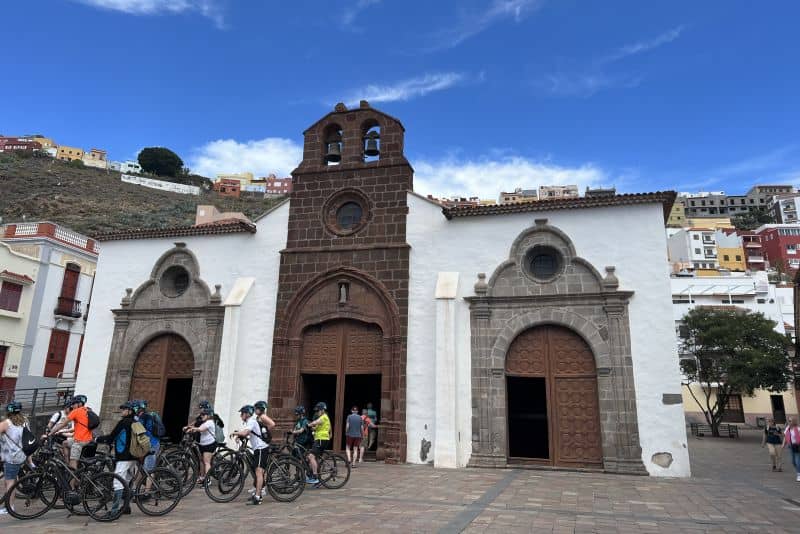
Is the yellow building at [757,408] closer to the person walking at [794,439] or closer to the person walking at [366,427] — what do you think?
the person walking at [794,439]

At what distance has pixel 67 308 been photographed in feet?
83.1

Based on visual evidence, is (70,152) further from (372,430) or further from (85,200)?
(372,430)

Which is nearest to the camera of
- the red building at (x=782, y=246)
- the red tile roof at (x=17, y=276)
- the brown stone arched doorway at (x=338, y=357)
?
the brown stone arched doorway at (x=338, y=357)

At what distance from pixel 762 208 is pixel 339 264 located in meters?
108

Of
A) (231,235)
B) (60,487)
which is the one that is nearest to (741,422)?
(231,235)

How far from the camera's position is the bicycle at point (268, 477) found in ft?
27.5

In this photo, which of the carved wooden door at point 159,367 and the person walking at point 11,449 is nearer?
the person walking at point 11,449

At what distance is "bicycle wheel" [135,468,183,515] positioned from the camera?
7.28 meters

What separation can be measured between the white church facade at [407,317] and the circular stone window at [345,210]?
6 cm

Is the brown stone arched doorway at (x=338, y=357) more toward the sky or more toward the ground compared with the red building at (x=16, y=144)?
more toward the ground

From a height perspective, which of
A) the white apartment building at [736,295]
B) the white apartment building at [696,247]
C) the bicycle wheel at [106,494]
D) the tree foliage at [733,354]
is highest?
the white apartment building at [696,247]

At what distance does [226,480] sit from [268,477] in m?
0.80

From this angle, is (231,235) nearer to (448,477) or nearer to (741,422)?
(448,477)

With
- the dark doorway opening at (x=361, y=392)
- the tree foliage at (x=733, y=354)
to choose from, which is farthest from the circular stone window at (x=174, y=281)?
the tree foliage at (x=733, y=354)
